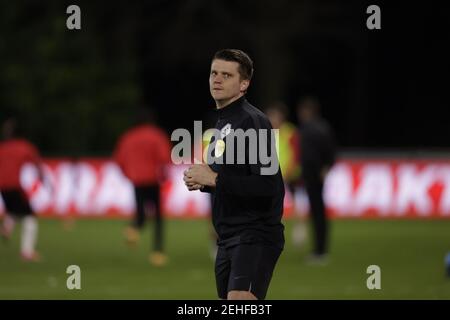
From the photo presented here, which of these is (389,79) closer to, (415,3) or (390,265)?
(415,3)

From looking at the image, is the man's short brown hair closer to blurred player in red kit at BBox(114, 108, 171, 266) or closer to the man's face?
the man's face

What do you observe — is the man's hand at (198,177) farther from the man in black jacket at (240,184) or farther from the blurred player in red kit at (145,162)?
the blurred player in red kit at (145,162)

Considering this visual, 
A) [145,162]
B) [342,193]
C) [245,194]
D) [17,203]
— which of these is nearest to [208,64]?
[342,193]

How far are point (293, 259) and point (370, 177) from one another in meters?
9.64

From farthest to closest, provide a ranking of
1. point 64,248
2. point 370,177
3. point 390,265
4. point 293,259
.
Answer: point 370,177
point 64,248
point 293,259
point 390,265

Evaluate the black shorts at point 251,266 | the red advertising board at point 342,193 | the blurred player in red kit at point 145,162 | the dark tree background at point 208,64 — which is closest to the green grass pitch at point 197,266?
the blurred player in red kit at point 145,162

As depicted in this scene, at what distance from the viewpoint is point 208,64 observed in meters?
45.4

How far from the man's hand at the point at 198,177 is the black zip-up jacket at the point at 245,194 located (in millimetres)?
65

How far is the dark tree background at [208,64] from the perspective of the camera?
3797 centimetres

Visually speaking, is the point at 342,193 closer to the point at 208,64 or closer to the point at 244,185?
the point at 208,64

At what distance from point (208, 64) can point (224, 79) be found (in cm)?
3579

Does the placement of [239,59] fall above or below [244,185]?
above

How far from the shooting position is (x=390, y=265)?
19.7 metres

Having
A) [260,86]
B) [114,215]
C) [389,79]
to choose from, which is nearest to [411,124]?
[389,79]
